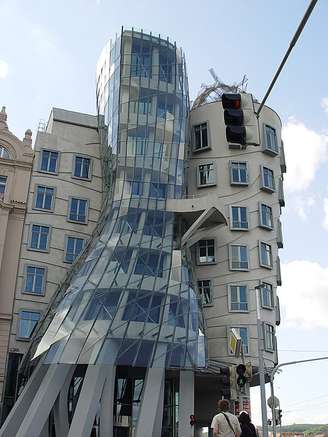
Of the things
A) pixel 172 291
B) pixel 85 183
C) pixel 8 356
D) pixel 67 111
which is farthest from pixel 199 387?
pixel 67 111

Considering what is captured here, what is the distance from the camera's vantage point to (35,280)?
36000mm

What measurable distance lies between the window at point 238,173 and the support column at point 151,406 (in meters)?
16.7

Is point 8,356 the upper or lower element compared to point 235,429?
upper

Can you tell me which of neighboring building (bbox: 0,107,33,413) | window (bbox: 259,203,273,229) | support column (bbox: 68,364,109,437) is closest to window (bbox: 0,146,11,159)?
neighboring building (bbox: 0,107,33,413)

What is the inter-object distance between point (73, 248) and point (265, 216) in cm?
1379

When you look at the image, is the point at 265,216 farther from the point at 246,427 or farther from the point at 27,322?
the point at 246,427

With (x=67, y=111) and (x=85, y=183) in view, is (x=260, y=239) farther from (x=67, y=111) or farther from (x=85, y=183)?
(x=67, y=111)

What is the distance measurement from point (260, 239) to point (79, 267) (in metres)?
12.8

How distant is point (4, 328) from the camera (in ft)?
112

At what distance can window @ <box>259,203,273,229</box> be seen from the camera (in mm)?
38156

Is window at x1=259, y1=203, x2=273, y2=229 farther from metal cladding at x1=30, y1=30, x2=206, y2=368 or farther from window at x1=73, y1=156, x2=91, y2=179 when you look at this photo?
window at x1=73, y1=156, x2=91, y2=179

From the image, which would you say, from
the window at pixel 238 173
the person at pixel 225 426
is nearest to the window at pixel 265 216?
the window at pixel 238 173

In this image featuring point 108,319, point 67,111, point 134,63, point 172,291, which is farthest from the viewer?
point 67,111

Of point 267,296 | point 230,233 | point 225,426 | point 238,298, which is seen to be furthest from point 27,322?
point 225,426
